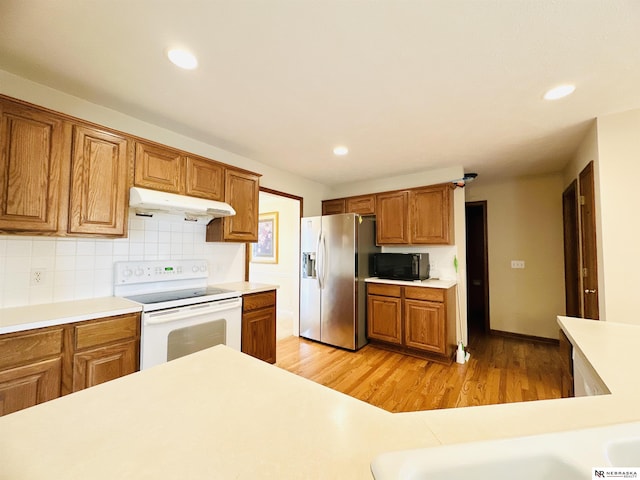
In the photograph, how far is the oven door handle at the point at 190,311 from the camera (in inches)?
72.2

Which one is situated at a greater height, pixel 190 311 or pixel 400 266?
pixel 400 266

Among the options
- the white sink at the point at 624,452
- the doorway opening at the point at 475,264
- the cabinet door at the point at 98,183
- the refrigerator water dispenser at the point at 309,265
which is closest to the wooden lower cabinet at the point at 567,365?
the white sink at the point at 624,452

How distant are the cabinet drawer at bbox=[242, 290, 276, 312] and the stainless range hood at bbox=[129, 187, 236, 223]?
32.7 inches

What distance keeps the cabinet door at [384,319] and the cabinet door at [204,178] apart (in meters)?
2.27

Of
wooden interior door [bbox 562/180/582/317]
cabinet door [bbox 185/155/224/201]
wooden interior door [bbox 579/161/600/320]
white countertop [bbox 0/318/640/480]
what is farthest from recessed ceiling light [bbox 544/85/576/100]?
cabinet door [bbox 185/155/224/201]

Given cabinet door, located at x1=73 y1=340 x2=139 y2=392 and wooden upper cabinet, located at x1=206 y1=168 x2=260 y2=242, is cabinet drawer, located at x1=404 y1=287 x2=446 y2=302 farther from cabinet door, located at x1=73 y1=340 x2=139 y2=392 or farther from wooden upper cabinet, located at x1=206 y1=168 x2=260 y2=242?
cabinet door, located at x1=73 y1=340 x2=139 y2=392

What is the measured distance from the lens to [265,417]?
0.61 metres

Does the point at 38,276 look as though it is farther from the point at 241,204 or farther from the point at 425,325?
the point at 425,325

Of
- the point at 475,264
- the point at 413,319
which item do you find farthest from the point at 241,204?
the point at 475,264

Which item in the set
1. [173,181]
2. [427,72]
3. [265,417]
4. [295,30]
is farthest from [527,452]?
[173,181]

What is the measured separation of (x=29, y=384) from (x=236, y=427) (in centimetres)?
164

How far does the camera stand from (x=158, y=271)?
233 centimetres

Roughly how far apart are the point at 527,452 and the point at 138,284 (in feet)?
8.55

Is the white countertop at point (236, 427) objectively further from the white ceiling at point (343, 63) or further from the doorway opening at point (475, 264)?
the doorway opening at point (475, 264)
